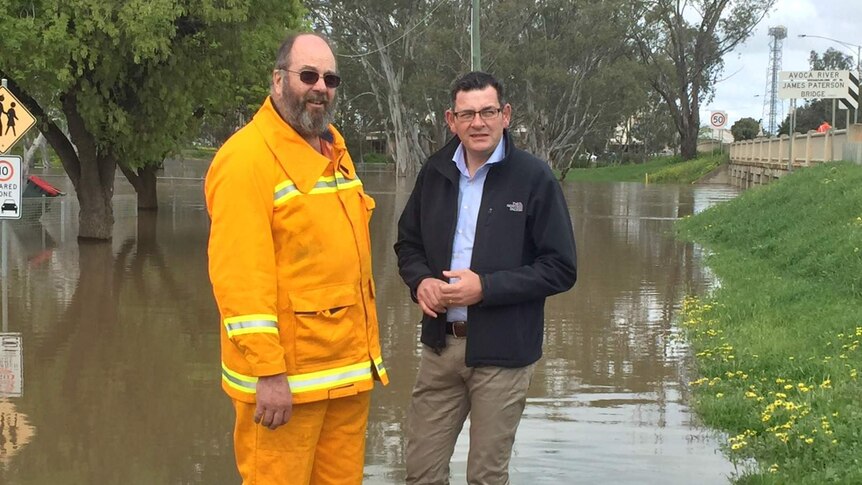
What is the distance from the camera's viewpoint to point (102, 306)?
37.3 ft

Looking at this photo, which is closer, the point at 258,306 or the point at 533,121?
the point at 258,306

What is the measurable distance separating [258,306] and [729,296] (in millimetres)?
8275

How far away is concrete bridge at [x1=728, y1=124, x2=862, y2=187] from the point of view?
2225 cm

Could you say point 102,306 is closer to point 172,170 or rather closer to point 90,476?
point 90,476

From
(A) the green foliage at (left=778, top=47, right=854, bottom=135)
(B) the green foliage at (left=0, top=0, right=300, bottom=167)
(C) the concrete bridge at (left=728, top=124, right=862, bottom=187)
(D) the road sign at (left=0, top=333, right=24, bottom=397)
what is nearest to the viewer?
(D) the road sign at (left=0, top=333, right=24, bottom=397)

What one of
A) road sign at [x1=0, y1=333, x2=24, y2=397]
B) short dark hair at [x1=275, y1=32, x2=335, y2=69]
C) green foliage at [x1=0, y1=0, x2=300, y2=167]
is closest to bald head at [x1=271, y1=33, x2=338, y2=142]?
short dark hair at [x1=275, y1=32, x2=335, y2=69]

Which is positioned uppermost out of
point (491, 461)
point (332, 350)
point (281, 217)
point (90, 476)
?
point (281, 217)

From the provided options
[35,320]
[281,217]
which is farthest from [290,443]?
[35,320]

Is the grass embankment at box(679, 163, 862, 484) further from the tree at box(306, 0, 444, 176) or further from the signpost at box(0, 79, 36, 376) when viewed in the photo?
the tree at box(306, 0, 444, 176)

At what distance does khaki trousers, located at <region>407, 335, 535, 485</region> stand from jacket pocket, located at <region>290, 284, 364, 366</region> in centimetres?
64

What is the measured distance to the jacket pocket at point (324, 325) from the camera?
3551mm

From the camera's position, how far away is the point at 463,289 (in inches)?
156

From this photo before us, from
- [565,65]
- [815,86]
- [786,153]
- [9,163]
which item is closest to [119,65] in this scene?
[9,163]

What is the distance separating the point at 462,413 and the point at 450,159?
3.37 ft
